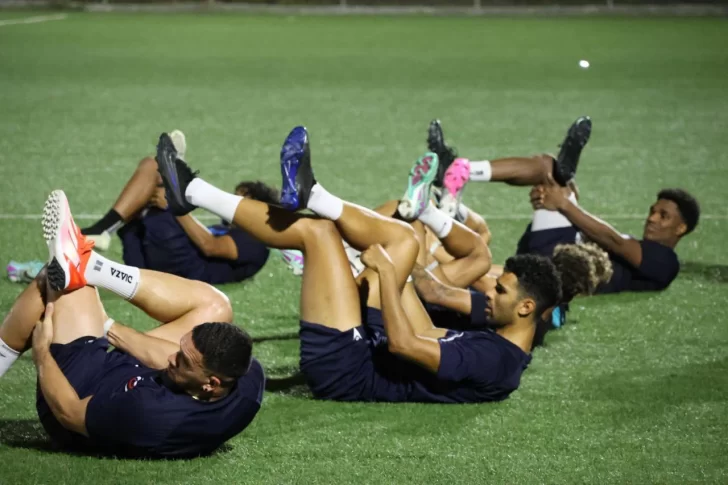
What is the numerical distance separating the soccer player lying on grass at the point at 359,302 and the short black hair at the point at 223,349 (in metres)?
1.14

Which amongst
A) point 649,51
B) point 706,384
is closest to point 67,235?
point 706,384

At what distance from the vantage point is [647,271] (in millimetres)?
9133

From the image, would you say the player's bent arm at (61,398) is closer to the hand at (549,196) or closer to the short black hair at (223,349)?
the short black hair at (223,349)

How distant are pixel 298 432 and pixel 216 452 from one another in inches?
19.7

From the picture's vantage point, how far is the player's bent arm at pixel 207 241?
8734mm

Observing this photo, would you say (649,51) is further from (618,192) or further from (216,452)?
(216,452)

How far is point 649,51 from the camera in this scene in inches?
1019

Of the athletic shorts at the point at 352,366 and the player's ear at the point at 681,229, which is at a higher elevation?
the player's ear at the point at 681,229

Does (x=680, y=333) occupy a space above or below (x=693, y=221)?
below

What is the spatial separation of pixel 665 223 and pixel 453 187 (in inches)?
65.3

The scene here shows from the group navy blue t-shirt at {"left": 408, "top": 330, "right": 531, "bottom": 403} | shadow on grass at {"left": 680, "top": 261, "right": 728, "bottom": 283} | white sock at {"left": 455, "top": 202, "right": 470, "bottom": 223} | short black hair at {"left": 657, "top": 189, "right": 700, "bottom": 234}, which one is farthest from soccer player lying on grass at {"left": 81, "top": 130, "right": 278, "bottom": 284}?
shadow on grass at {"left": 680, "top": 261, "right": 728, "bottom": 283}

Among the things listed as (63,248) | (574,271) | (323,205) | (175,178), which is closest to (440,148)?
(574,271)

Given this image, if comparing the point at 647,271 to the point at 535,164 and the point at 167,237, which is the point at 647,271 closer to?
the point at 535,164

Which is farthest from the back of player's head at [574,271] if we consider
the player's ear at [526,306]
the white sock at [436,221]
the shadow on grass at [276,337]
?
the shadow on grass at [276,337]
